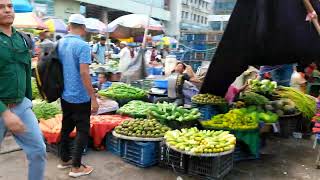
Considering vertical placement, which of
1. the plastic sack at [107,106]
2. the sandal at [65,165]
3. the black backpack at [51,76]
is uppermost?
the black backpack at [51,76]

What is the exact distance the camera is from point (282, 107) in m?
6.96

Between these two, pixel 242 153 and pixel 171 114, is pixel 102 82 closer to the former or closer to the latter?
pixel 171 114

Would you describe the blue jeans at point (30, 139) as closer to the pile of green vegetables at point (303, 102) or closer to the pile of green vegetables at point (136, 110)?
the pile of green vegetables at point (136, 110)

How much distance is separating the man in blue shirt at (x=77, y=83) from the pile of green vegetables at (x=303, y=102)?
442 centimetres

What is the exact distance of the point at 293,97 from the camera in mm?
7207

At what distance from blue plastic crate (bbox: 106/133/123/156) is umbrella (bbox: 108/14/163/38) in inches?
328

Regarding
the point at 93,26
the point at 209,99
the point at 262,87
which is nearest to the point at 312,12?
the point at 209,99

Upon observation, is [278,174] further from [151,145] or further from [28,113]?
[28,113]

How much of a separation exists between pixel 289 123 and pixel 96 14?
133 ft

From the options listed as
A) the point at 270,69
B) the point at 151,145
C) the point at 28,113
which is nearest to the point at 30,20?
the point at 270,69

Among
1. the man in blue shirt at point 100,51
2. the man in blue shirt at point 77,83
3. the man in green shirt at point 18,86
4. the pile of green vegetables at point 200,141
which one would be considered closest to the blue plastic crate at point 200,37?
the man in blue shirt at point 100,51

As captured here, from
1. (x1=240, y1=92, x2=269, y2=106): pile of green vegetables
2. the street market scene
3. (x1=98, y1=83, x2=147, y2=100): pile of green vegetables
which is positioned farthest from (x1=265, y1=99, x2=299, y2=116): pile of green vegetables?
(x1=98, y1=83, x2=147, y2=100): pile of green vegetables

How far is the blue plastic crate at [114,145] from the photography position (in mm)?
5309

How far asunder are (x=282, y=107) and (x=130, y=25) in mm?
8722
